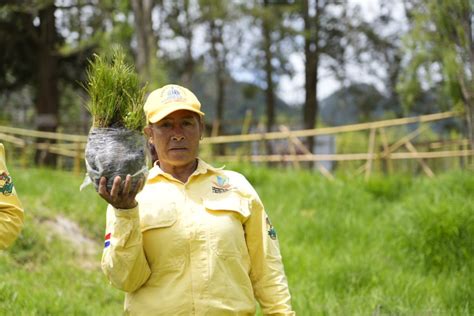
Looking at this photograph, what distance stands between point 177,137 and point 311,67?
18007 millimetres

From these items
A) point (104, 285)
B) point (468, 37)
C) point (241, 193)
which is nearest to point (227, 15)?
point (468, 37)

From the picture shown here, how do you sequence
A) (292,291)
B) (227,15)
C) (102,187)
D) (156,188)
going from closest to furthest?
(102,187) → (156,188) → (292,291) → (227,15)

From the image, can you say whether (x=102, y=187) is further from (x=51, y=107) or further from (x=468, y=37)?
(x=51, y=107)

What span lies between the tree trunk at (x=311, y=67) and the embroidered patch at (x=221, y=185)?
55.2 feet

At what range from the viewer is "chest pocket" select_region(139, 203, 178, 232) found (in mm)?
2449

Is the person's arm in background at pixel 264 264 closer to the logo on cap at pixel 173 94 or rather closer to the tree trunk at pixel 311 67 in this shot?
the logo on cap at pixel 173 94

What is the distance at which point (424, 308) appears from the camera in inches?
182

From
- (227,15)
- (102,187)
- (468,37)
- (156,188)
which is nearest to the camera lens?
(102,187)

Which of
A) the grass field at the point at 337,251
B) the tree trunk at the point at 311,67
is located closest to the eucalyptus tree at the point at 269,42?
the tree trunk at the point at 311,67

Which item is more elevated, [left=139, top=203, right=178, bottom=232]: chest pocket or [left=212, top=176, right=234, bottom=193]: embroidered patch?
[left=212, top=176, right=234, bottom=193]: embroidered patch

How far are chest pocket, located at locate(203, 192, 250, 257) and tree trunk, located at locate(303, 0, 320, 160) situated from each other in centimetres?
1690

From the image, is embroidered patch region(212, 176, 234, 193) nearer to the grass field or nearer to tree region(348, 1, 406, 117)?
the grass field

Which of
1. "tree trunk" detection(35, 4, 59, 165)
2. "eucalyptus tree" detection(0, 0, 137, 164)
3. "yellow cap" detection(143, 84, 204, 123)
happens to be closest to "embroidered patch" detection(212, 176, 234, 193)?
"yellow cap" detection(143, 84, 204, 123)

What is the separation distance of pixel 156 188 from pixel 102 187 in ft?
1.31
